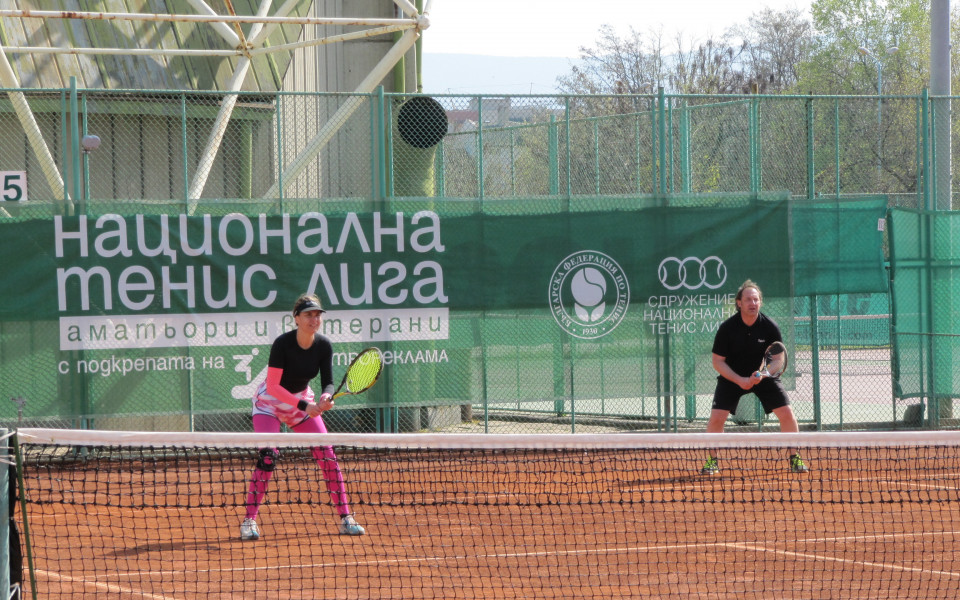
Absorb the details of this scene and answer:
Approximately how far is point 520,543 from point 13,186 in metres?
7.14

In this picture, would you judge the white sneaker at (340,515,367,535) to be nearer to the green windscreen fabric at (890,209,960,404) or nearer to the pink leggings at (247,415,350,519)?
the pink leggings at (247,415,350,519)

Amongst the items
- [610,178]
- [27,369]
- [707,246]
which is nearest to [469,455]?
[707,246]

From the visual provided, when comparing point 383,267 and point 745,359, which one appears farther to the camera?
point 383,267

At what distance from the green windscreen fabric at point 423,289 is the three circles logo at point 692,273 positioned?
2 centimetres

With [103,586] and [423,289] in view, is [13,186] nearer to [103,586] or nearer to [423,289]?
[423,289]

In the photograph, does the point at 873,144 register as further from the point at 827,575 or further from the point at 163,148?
the point at 827,575

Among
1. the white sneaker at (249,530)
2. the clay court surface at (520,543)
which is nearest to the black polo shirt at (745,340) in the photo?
the clay court surface at (520,543)

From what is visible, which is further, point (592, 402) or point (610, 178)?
point (610, 178)

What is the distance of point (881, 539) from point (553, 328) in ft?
15.6

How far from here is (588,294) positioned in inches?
475

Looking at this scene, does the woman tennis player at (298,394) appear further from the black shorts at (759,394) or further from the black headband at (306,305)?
the black shorts at (759,394)

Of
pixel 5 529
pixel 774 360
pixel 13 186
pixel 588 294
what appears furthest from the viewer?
pixel 13 186

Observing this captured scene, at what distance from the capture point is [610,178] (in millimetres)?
25609

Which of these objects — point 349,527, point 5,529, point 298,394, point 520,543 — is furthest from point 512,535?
point 5,529
